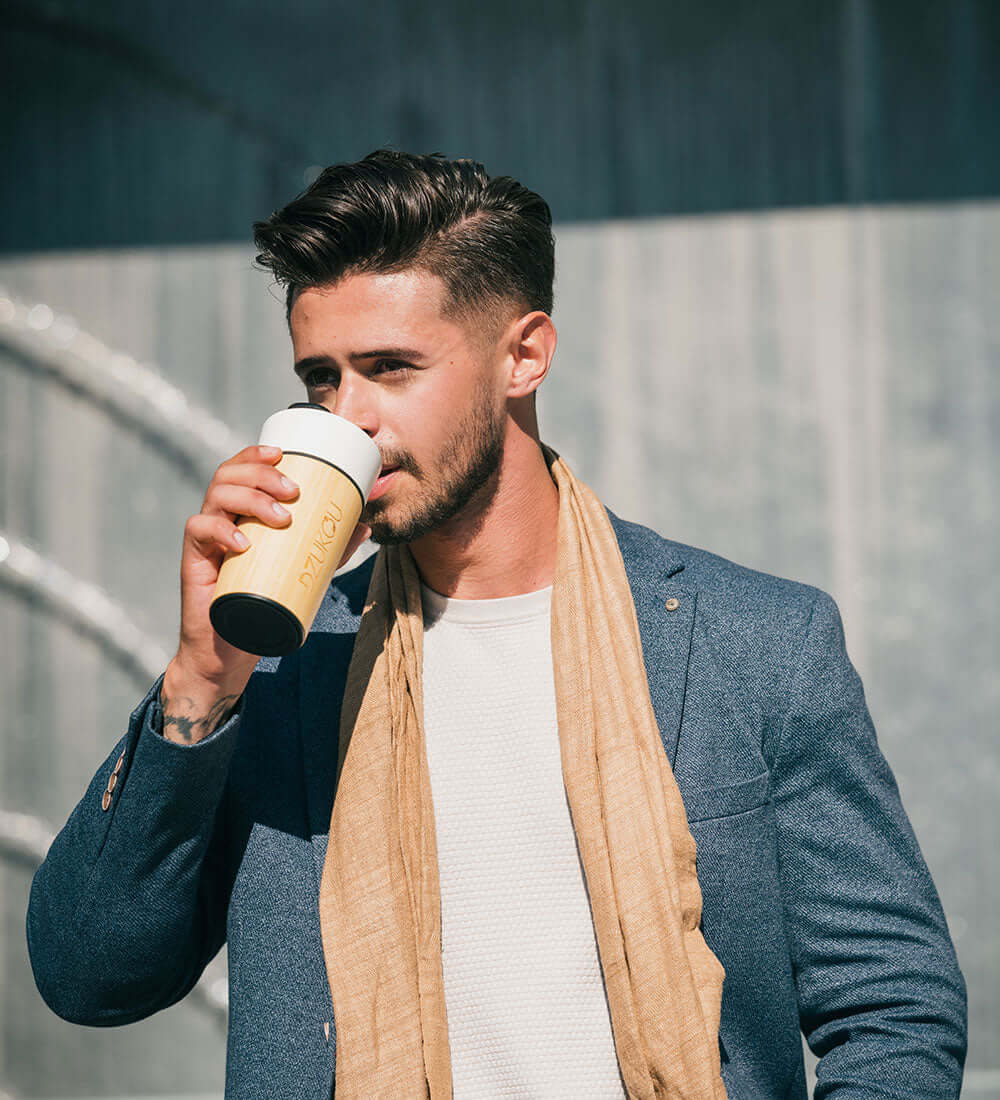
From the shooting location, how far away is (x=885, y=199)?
9.71 feet

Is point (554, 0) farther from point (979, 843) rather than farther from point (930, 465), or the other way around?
point (979, 843)

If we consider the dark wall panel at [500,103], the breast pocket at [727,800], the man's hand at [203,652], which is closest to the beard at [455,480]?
the man's hand at [203,652]

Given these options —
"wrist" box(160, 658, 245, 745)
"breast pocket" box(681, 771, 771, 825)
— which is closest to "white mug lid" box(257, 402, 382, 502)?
"wrist" box(160, 658, 245, 745)

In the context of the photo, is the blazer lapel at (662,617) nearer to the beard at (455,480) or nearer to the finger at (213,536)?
the beard at (455,480)

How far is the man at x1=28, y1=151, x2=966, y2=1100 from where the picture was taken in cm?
137

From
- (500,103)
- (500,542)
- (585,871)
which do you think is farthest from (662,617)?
(500,103)

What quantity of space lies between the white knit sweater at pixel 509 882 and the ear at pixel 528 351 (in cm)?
34

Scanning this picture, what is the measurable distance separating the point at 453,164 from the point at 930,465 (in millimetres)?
1702

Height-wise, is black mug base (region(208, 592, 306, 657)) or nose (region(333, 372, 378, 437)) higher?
nose (region(333, 372, 378, 437))

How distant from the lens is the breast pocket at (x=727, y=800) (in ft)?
4.81

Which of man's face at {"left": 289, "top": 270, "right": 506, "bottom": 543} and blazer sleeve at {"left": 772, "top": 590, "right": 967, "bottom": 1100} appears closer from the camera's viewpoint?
blazer sleeve at {"left": 772, "top": 590, "right": 967, "bottom": 1100}

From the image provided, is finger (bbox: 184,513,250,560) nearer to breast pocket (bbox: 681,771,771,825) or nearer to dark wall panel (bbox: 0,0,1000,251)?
breast pocket (bbox: 681,771,771,825)

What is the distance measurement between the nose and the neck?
10.2 inches

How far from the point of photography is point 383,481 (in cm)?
148
